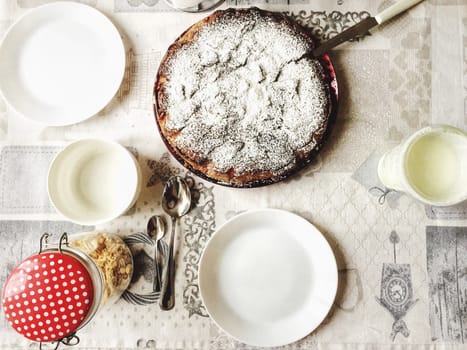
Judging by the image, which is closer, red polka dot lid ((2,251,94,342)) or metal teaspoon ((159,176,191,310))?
red polka dot lid ((2,251,94,342))

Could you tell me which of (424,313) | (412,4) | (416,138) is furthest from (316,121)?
(424,313)

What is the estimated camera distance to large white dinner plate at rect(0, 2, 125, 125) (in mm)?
1054

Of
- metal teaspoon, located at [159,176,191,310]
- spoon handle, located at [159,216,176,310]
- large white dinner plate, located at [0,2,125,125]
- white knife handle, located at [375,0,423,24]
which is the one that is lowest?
spoon handle, located at [159,216,176,310]

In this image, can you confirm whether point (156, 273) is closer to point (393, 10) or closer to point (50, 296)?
point (50, 296)

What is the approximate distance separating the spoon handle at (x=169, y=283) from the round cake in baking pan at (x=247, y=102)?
0.16 meters

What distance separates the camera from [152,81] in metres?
1.07

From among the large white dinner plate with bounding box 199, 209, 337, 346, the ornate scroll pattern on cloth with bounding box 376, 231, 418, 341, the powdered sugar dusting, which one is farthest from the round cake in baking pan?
the ornate scroll pattern on cloth with bounding box 376, 231, 418, 341

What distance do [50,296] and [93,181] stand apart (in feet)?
0.95

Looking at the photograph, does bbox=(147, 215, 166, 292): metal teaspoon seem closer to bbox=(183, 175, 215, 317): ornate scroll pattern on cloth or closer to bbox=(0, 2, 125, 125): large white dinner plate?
bbox=(183, 175, 215, 317): ornate scroll pattern on cloth

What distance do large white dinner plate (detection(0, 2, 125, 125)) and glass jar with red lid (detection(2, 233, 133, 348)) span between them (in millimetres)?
354

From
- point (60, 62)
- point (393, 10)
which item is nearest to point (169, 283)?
point (60, 62)

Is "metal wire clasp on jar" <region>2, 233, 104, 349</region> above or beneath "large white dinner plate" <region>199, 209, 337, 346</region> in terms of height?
above

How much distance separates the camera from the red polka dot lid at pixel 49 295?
82cm

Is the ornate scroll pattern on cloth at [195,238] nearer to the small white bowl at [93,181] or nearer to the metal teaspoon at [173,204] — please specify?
the metal teaspoon at [173,204]
